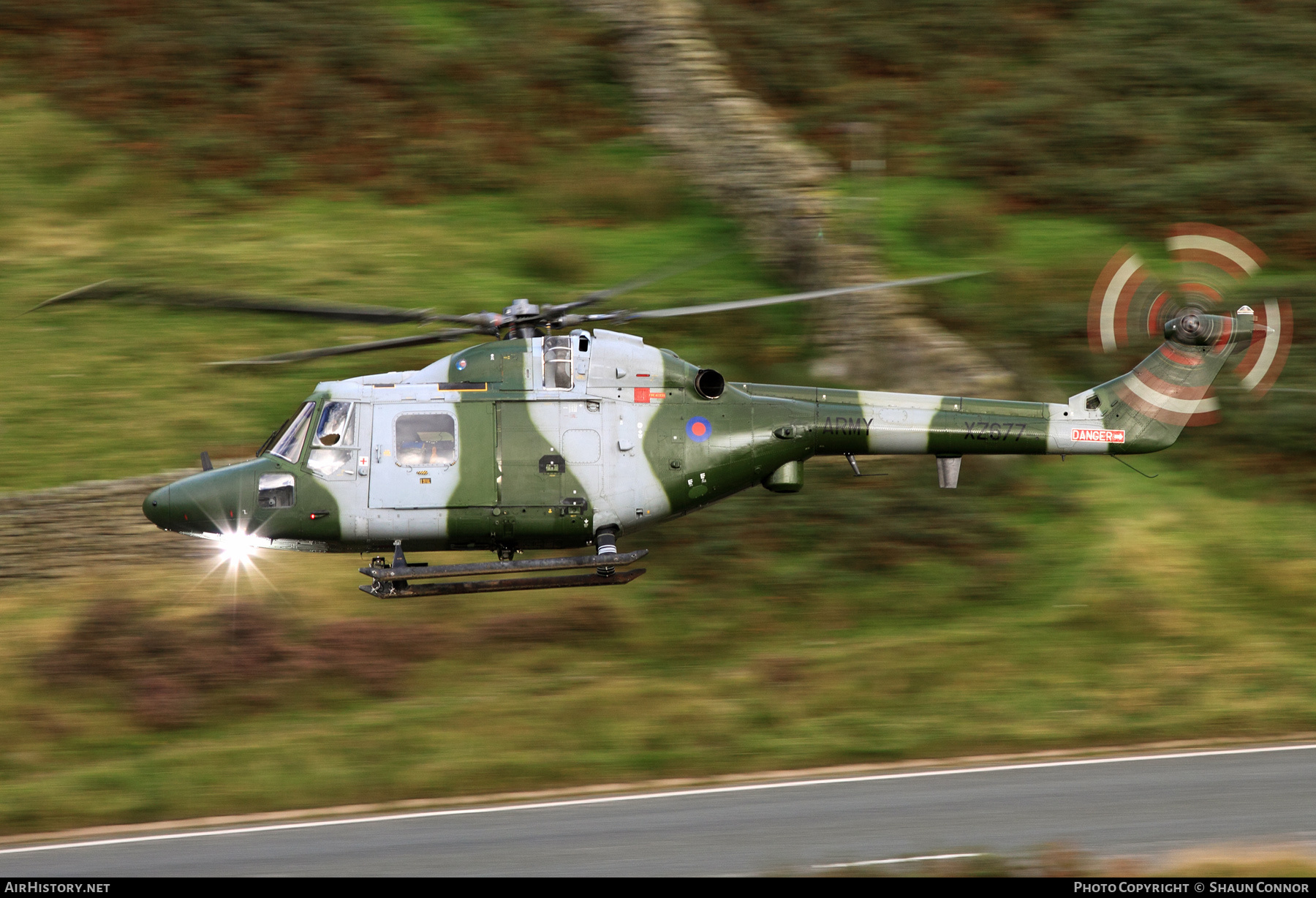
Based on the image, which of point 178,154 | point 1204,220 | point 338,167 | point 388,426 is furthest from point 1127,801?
point 178,154

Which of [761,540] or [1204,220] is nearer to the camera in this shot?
[761,540]

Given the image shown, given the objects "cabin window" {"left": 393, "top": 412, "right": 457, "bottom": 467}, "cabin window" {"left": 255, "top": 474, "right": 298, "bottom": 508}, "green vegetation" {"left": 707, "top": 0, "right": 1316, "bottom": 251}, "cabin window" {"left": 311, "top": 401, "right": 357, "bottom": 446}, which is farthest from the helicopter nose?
"green vegetation" {"left": 707, "top": 0, "right": 1316, "bottom": 251}

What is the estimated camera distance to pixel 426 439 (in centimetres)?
1439

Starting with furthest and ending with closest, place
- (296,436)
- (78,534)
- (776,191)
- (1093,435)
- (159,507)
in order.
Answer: (776,191) < (78,534) < (1093,435) < (296,436) < (159,507)

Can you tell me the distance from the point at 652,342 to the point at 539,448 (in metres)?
7.11

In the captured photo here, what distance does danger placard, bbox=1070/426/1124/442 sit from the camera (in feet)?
51.1

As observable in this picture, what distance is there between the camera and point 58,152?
2688cm

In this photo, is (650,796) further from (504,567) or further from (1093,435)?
(1093,435)

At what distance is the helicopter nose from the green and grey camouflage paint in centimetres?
2

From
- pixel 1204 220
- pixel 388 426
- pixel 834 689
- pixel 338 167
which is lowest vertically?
pixel 834 689

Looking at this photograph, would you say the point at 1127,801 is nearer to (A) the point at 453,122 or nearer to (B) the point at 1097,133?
(B) the point at 1097,133

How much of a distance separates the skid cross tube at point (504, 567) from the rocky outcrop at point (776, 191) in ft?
26.4

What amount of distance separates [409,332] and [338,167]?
6.90 metres

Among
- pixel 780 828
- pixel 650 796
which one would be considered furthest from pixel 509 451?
pixel 780 828
